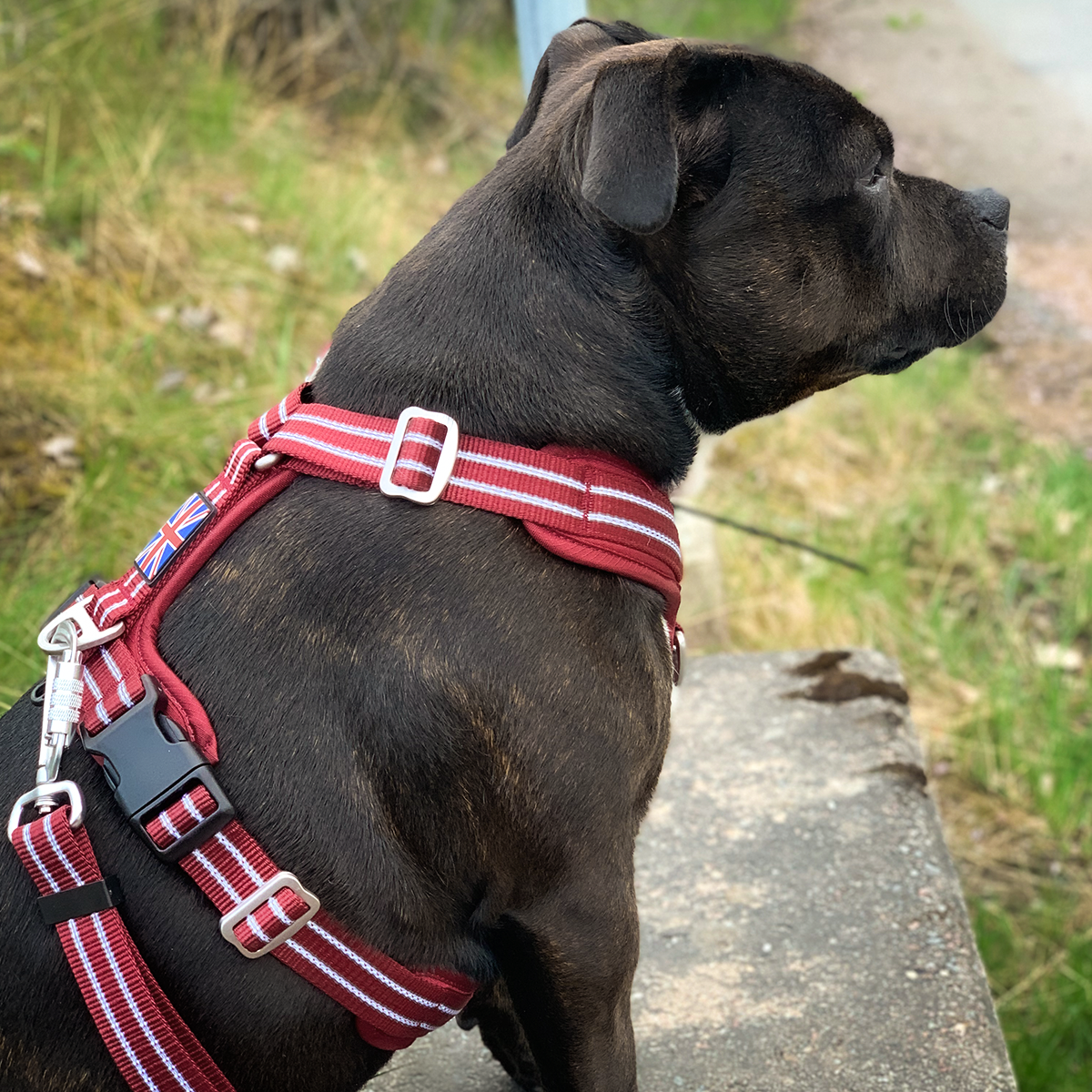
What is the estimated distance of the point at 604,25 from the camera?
6.98 ft

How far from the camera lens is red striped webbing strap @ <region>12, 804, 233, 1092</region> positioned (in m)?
1.43

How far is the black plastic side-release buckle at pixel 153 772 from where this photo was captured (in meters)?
1.44

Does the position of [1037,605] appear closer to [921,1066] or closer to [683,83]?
[921,1066]

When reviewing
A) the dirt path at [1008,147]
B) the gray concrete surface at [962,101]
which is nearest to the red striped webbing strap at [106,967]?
the dirt path at [1008,147]

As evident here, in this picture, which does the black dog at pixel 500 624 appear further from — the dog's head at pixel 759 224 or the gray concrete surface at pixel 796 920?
the gray concrete surface at pixel 796 920

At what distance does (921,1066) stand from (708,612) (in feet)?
6.85

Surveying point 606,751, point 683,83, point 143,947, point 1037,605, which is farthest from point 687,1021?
point 1037,605

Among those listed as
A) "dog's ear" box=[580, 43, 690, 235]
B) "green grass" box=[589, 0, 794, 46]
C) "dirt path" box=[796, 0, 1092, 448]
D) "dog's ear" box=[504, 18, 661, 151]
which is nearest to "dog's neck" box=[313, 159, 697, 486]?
"dog's ear" box=[580, 43, 690, 235]

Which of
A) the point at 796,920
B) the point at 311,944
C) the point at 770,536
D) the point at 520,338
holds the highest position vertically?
the point at 520,338

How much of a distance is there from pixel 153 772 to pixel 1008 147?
31.8 ft

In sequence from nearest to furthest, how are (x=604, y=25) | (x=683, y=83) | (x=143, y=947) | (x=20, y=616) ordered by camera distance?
(x=143, y=947) < (x=683, y=83) < (x=604, y=25) < (x=20, y=616)

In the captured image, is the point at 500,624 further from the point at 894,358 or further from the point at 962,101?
the point at 962,101

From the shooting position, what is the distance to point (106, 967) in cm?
143

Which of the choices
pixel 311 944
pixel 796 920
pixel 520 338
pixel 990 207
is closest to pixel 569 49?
pixel 520 338
